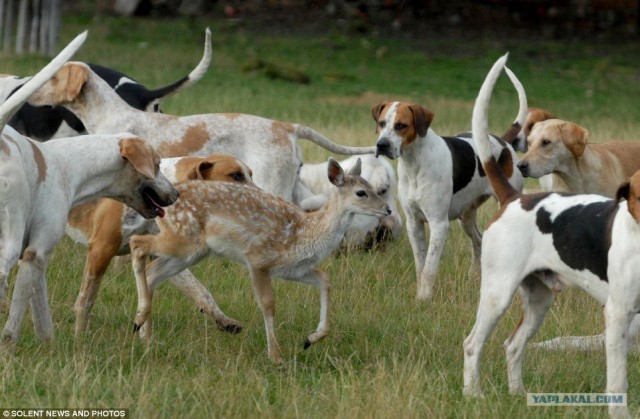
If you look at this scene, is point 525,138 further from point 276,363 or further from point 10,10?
point 10,10

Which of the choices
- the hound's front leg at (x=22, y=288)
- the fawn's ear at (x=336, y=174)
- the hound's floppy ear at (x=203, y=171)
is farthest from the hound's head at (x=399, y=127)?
the hound's front leg at (x=22, y=288)

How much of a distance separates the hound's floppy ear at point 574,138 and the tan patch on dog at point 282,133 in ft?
6.69

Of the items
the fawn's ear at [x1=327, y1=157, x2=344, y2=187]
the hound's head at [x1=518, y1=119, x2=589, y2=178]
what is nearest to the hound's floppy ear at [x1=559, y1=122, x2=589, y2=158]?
the hound's head at [x1=518, y1=119, x2=589, y2=178]

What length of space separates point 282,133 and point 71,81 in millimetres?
1616

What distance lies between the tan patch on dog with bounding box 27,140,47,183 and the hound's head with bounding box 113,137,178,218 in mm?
547

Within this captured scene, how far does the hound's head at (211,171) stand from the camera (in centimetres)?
817

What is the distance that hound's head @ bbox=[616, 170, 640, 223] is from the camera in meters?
5.62

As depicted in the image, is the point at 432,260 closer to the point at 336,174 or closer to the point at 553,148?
the point at 553,148

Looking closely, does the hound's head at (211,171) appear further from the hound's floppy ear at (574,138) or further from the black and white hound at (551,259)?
the hound's floppy ear at (574,138)

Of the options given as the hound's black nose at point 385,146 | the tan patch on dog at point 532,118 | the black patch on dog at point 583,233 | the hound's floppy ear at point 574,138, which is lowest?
the tan patch on dog at point 532,118

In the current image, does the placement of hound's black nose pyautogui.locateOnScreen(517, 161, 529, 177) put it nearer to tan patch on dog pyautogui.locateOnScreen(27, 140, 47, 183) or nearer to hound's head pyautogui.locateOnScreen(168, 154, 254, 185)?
hound's head pyautogui.locateOnScreen(168, 154, 254, 185)

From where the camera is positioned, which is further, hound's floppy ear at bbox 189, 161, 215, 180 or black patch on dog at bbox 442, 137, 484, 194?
black patch on dog at bbox 442, 137, 484, 194

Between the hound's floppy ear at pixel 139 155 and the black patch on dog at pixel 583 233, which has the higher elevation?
the hound's floppy ear at pixel 139 155

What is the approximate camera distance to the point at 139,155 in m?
6.92
